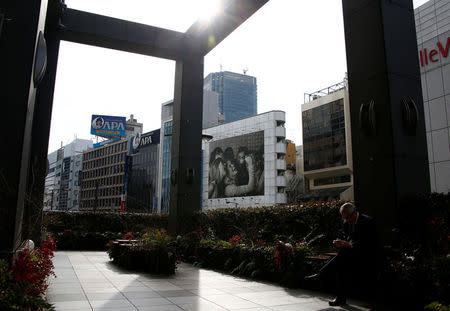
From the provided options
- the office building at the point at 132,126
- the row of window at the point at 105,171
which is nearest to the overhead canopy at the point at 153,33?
the row of window at the point at 105,171

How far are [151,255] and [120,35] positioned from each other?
8700 mm

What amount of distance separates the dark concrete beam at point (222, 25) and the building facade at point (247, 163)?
5721 centimetres

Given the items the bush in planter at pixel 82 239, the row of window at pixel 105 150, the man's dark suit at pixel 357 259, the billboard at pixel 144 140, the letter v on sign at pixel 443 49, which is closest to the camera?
the man's dark suit at pixel 357 259

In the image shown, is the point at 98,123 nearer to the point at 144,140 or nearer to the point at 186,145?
the point at 144,140

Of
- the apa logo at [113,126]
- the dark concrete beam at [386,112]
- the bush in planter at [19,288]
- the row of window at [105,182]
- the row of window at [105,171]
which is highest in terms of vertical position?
the apa logo at [113,126]

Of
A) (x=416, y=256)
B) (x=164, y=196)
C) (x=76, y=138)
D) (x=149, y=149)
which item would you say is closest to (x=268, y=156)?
(x=164, y=196)

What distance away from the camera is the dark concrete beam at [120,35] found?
43.7ft

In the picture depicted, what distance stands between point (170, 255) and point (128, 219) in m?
10.2

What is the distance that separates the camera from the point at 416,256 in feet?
17.6

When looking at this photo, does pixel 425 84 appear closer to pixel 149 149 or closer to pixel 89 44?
pixel 89 44

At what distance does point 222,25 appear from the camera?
13102mm

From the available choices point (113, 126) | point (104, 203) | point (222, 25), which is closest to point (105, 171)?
point (104, 203)

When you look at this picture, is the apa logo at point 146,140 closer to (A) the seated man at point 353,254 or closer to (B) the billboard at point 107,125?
(B) the billboard at point 107,125

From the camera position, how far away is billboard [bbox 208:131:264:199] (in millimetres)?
75000
